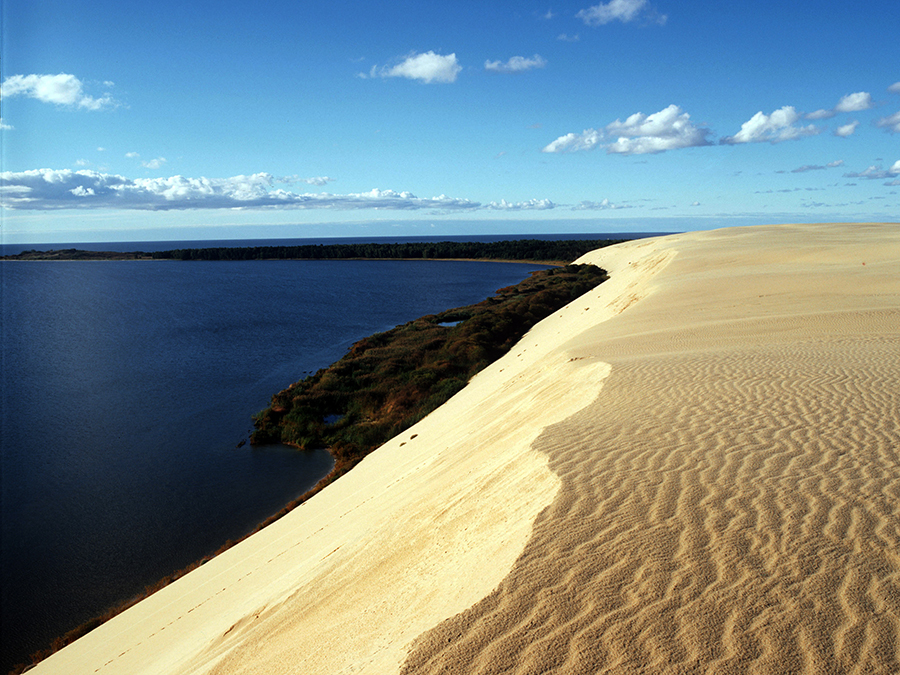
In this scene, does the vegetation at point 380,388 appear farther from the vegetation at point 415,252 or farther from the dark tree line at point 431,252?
the dark tree line at point 431,252

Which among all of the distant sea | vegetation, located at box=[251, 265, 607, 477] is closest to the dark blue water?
the distant sea

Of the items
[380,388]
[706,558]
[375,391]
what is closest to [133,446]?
[375,391]

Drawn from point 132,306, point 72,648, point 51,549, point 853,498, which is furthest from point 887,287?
point 132,306

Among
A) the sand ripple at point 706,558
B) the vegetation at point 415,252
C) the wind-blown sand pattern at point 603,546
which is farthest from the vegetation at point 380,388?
the vegetation at point 415,252

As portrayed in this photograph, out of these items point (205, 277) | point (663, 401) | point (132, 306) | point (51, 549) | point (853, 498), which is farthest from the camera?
point (205, 277)

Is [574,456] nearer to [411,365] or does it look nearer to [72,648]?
[72,648]

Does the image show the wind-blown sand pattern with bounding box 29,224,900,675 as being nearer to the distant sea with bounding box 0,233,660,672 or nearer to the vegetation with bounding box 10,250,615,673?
the distant sea with bounding box 0,233,660,672

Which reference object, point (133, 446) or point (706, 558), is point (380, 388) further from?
point (706, 558)
